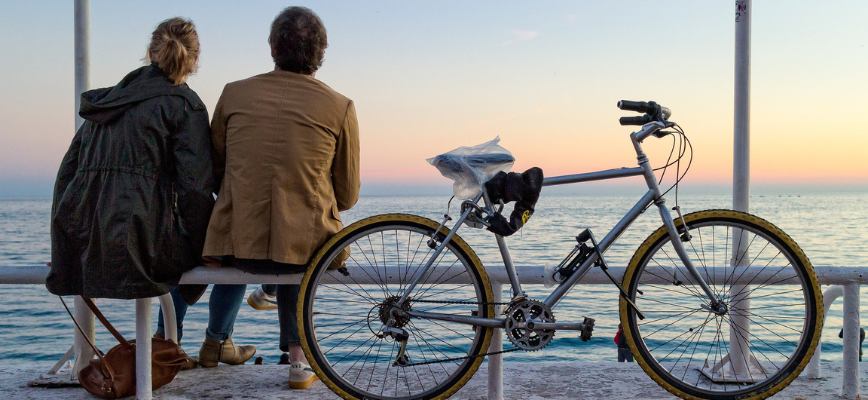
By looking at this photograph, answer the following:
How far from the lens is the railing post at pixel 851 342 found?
3361 millimetres

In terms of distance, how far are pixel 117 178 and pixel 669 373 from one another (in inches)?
86.4

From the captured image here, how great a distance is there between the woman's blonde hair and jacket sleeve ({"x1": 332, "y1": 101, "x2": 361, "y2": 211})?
2.16 feet

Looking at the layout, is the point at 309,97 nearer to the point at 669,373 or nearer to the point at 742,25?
the point at 669,373

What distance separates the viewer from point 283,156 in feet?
9.99

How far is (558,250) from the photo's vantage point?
99.1ft

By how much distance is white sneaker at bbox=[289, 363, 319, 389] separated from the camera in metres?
3.49

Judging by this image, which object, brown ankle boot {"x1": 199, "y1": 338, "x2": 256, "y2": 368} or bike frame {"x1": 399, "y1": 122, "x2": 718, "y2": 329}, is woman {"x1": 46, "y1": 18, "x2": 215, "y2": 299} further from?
bike frame {"x1": 399, "y1": 122, "x2": 718, "y2": 329}

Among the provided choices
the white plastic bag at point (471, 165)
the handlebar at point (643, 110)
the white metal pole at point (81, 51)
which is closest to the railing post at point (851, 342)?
the handlebar at point (643, 110)

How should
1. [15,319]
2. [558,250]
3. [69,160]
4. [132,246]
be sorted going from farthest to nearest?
[558,250]
[15,319]
[69,160]
[132,246]

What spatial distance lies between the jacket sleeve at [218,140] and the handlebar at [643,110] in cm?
150

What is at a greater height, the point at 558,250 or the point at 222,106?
the point at 222,106

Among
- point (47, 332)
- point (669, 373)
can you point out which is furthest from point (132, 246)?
point (47, 332)

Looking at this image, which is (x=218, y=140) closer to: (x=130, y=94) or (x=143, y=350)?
(x=130, y=94)

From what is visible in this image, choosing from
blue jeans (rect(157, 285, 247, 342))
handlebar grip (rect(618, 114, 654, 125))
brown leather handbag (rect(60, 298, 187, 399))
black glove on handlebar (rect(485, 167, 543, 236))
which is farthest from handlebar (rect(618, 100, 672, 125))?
brown leather handbag (rect(60, 298, 187, 399))
